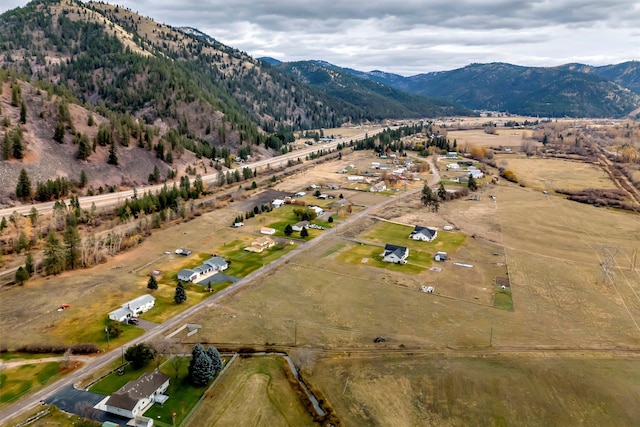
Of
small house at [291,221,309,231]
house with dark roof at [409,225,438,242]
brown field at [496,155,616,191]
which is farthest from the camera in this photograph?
brown field at [496,155,616,191]

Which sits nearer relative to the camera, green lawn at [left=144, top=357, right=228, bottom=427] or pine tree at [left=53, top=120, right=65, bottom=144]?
green lawn at [left=144, top=357, right=228, bottom=427]

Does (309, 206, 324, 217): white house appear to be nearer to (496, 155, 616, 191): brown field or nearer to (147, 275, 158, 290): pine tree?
(147, 275, 158, 290): pine tree

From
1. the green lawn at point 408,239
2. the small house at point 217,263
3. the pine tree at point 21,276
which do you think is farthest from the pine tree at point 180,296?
the green lawn at point 408,239

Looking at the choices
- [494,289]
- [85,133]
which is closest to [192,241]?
[494,289]

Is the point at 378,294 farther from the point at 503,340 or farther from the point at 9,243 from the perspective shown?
the point at 9,243

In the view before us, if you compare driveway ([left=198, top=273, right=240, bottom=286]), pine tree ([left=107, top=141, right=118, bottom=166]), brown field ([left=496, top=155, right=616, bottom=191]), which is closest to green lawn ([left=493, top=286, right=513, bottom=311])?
driveway ([left=198, top=273, right=240, bottom=286])

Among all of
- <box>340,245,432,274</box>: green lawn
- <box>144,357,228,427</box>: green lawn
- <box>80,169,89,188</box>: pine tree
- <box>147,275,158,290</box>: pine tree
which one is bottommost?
<box>144,357,228,427</box>: green lawn
